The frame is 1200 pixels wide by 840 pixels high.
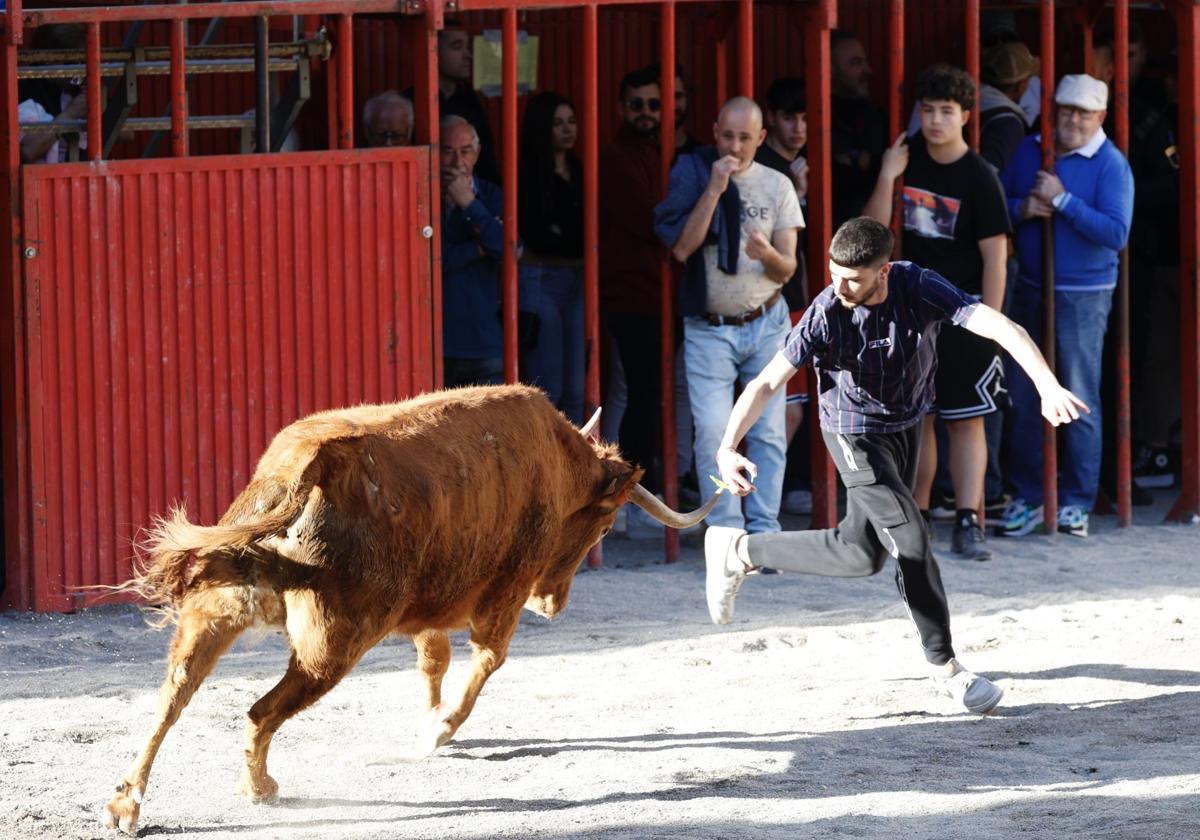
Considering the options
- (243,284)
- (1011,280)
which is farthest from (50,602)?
(1011,280)

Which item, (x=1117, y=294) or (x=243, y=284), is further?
(x=1117, y=294)

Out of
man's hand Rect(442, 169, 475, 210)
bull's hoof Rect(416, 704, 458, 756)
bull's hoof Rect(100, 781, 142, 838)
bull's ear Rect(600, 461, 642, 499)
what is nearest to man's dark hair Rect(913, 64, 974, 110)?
man's hand Rect(442, 169, 475, 210)

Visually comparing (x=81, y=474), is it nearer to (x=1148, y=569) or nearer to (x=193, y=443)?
(x=193, y=443)

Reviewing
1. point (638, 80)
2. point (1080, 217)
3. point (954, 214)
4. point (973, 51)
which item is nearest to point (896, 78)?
point (973, 51)

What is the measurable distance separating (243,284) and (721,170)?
7.30 feet

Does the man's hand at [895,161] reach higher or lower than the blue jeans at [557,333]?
higher

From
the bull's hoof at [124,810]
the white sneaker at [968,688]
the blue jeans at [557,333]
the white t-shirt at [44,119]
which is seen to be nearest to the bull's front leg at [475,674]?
the bull's hoof at [124,810]

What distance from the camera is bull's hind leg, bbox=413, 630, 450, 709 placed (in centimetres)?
656

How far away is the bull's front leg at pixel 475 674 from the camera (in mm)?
6383

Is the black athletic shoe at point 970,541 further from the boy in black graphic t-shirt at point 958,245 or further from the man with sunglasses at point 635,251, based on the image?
the man with sunglasses at point 635,251

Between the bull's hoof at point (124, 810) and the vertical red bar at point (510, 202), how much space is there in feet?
12.6

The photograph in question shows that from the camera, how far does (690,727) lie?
673 cm

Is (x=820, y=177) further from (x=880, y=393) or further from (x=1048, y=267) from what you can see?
(x=880, y=393)

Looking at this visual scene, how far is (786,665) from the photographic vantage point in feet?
25.0
